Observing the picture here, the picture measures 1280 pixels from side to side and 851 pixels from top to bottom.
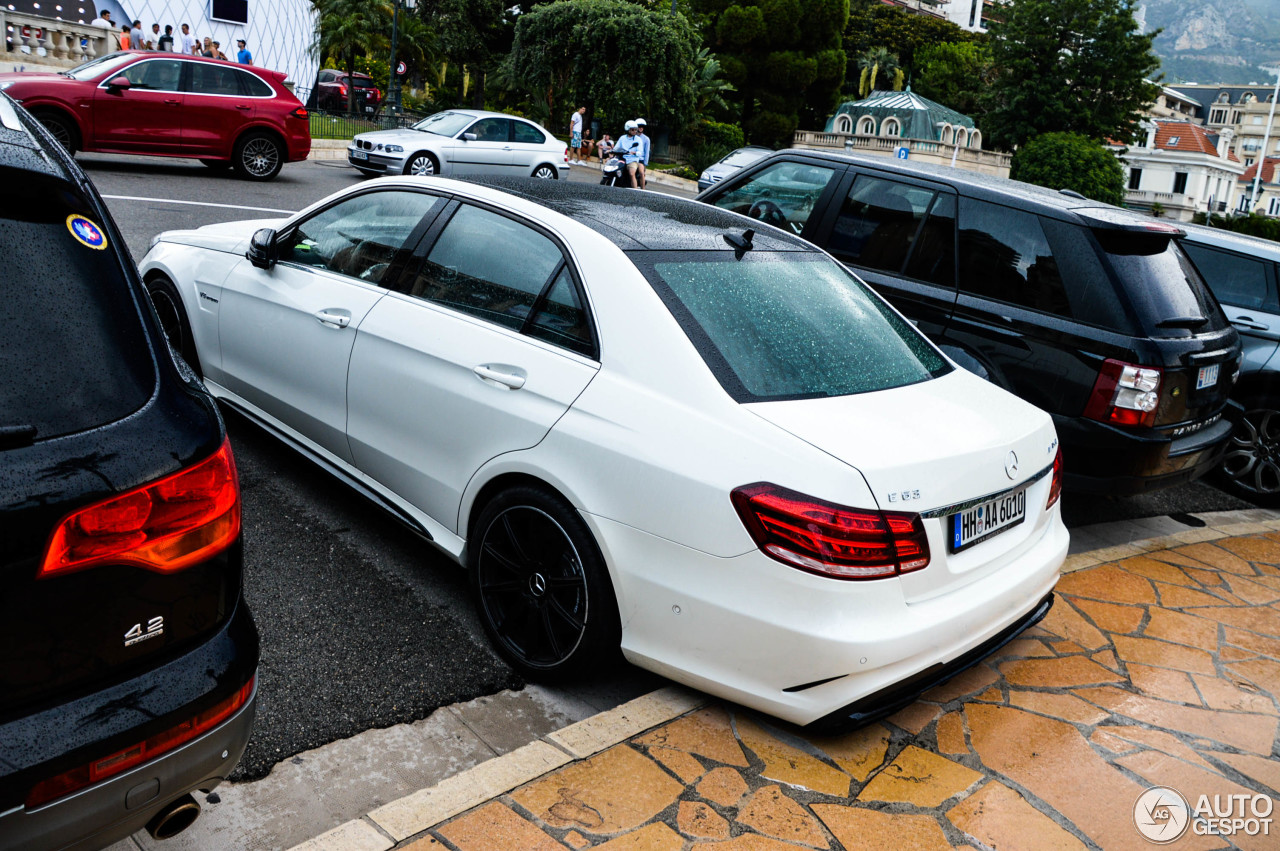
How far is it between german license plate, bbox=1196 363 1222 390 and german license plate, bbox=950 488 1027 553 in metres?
2.22

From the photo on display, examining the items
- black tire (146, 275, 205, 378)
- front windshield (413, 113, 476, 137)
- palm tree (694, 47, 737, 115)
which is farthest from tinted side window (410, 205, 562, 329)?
palm tree (694, 47, 737, 115)

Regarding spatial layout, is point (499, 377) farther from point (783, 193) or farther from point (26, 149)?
point (783, 193)

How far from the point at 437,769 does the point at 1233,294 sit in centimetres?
651

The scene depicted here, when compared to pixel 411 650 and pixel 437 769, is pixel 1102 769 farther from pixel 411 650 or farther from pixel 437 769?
pixel 411 650

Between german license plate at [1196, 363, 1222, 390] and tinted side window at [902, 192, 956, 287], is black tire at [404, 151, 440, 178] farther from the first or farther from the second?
german license plate at [1196, 363, 1222, 390]

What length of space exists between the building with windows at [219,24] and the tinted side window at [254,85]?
11.7m

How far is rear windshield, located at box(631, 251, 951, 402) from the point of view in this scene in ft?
10.8

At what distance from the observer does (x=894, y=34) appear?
94.4m

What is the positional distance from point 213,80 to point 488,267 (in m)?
13.3

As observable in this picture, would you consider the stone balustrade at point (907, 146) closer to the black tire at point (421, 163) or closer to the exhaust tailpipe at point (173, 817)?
the black tire at point (421, 163)

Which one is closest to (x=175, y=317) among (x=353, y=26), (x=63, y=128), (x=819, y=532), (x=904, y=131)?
(x=819, y=532)

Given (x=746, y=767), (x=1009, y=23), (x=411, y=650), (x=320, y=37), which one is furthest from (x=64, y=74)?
(x=1009, y=23)

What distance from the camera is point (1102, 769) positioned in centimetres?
328

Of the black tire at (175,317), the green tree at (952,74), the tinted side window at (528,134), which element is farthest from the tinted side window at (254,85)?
the green tree at (952,74)
